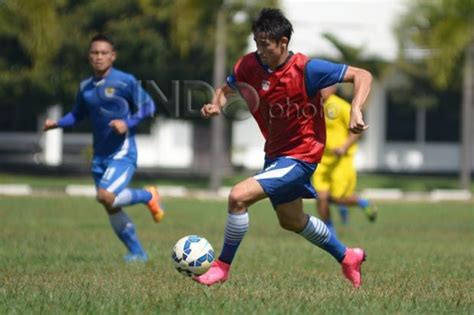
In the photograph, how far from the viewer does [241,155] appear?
4553 cm

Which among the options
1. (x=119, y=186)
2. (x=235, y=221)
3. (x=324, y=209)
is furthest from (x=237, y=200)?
(x=324, y=209)

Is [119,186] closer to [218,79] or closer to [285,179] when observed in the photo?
[285,179]

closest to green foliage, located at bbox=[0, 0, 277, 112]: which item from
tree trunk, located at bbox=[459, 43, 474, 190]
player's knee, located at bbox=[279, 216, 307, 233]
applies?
tree trunk, located at bbox=[459, 43, 474, 190]

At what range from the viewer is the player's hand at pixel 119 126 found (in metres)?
10.8

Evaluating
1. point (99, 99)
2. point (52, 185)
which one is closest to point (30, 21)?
point (52, 185)

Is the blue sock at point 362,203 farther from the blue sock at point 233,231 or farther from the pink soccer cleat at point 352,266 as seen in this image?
the blue sock at point 233,231

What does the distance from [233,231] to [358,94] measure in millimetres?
1326

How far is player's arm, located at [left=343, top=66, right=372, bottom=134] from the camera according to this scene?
24.8ft

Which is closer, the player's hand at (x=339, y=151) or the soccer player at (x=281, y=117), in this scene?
the soccer player at (x=281, y=117)

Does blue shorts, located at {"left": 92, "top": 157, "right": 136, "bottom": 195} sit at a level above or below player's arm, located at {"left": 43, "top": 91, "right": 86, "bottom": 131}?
below

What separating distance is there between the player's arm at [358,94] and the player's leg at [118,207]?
3559 millimetres

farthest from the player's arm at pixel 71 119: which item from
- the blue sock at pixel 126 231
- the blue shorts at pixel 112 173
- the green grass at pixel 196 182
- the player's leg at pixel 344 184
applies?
Answer: the green grass at pixel 196 182

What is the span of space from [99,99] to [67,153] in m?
34.3

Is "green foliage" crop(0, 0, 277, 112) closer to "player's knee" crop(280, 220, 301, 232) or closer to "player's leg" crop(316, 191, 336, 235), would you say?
"player's leg" crop(316, 191, 336, 235)
